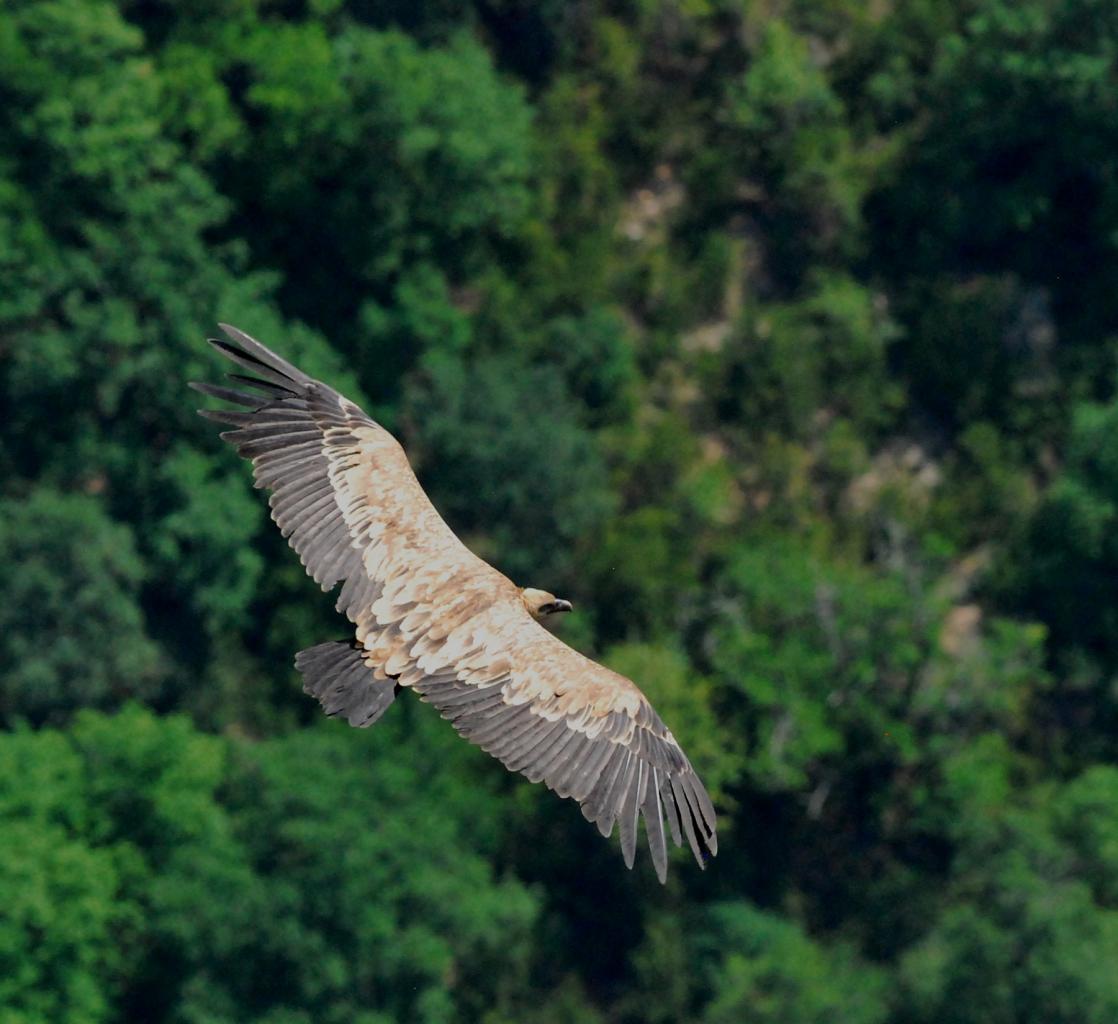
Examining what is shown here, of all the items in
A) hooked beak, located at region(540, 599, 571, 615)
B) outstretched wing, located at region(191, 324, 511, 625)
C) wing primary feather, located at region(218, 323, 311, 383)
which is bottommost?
hooked beak, located at region(540, 599, 571, 615)

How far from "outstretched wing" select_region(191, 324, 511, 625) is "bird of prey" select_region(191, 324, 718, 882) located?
12mm

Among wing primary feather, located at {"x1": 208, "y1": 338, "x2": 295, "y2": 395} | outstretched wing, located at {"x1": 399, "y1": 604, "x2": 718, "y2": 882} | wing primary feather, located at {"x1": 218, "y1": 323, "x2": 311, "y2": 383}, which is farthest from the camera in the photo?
wing primary feather, located at {"x1": 218, "y1": 323, "x2": 311, "y2": 383}

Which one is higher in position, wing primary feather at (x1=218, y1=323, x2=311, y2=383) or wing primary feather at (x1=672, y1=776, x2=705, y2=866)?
wing primary feather at (x1=218, y1=323, x2=311, y2=383)

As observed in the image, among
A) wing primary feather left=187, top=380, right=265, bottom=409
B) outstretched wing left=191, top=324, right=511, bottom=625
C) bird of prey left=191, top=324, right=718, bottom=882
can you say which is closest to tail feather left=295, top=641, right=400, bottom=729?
bird of prey left=191, top=324, right=718, bottom=882

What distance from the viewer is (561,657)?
79.3 ft

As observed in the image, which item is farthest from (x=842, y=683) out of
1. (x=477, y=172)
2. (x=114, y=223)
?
(x=114, y=223)

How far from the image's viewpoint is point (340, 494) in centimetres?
2592

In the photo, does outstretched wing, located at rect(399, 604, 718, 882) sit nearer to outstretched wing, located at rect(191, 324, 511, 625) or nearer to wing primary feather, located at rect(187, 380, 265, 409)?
outstretched wing, located at rect(191, 324, 511, 625)

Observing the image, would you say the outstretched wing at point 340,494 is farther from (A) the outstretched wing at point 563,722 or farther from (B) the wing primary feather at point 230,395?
(A) the outstretched wing at point 563,722

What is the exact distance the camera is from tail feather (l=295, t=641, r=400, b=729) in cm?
2406

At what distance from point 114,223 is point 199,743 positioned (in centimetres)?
1042

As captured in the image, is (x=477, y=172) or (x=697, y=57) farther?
(x=697, y=57)

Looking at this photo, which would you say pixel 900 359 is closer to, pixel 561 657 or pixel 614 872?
pixel 614 872

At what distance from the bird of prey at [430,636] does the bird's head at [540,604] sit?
0.02m
